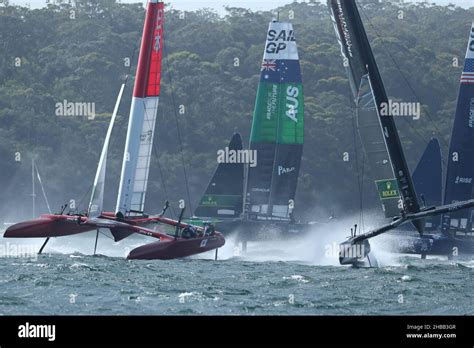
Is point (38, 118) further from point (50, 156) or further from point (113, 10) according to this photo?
point (113, 10)

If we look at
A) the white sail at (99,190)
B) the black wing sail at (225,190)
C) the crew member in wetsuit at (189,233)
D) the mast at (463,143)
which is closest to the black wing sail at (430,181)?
the mast at (463,143)

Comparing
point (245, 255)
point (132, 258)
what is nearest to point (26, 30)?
point (245, 255)

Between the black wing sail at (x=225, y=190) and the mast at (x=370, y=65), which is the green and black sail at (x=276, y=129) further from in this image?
the mast at (x=370, y=65)

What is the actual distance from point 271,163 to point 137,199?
9.10 m

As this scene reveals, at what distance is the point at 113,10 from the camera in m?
75.1

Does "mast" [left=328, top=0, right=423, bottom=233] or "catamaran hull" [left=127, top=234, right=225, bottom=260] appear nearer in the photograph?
"mast" [left=328, top=0, right=423, bottom=233]

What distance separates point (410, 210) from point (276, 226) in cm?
1083

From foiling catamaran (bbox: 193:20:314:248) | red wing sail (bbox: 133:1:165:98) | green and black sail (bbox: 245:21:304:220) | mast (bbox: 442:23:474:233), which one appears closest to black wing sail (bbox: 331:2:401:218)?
red wing sail (bbox: 133:1:165:98)

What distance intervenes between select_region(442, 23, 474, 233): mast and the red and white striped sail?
8750 millimetres

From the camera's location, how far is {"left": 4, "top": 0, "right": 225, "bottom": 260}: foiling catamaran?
88.2 feet
